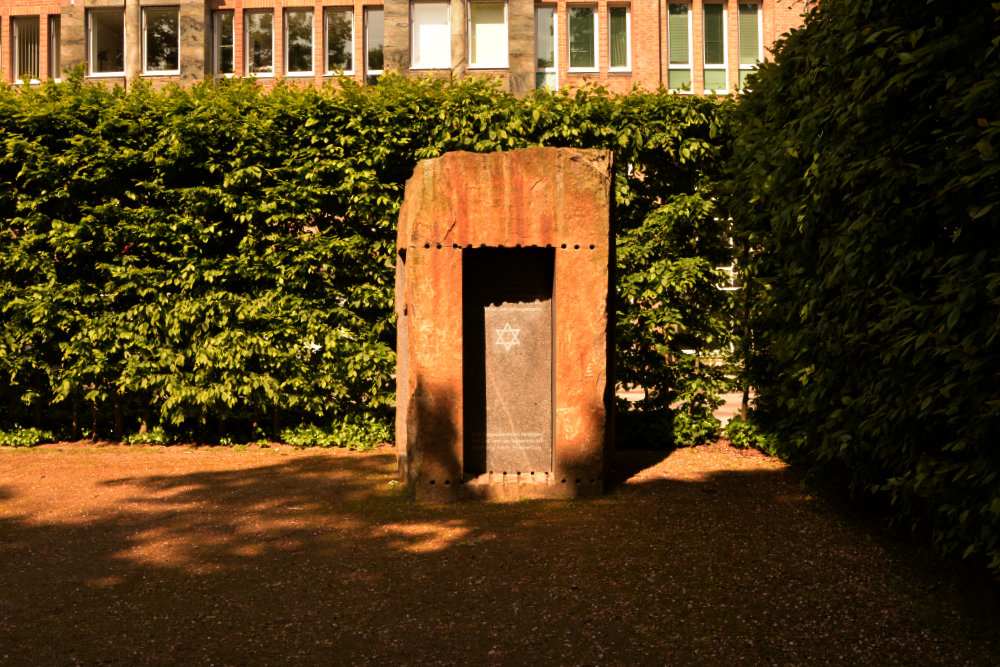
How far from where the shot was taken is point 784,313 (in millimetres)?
6805

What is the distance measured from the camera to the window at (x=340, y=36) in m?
24.1

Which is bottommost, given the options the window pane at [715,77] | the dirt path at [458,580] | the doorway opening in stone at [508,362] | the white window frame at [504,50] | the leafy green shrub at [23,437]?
the dirt path at [458,580]

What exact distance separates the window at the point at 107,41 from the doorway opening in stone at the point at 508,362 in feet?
70.6

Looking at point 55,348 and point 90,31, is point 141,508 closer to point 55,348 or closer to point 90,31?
point 55,348

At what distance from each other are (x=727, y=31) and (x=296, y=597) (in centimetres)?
2284

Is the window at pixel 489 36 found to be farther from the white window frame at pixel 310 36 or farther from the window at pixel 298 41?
the window at pixel 298 41

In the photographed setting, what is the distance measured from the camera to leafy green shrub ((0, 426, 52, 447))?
10.1 metres

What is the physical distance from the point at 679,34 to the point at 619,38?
1.78 meters

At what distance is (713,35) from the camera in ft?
77.4

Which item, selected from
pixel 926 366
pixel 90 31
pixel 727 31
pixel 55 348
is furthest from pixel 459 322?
pixel 90 31

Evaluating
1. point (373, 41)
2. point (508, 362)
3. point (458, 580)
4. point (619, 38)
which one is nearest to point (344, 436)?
point (508, 362)

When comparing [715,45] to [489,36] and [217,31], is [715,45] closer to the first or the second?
[489,36]

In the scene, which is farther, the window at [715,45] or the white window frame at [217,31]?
the white window frame at [217,31]

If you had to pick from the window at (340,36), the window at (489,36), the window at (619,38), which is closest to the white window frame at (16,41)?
the window at (340,36)
